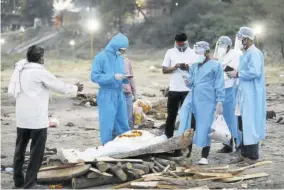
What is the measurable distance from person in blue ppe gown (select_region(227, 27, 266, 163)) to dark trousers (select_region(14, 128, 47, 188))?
3.29m

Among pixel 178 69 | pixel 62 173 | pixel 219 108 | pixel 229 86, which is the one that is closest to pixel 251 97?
pixel 219 108

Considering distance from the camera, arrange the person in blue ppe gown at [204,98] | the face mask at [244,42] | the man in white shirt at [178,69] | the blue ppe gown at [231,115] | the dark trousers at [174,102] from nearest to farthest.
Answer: the person in blue ppe gown at [204,98] < the face mask at [244,42] < the blue ppe gown at [231,115] < the man in white shirt at [178,69] < the dark trousers at [174,102]

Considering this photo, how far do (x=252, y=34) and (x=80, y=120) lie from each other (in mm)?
7710

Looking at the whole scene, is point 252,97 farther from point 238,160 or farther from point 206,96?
point 238,160

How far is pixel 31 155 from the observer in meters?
7.41

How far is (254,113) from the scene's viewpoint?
8.85m

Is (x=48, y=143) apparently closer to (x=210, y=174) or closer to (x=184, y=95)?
(x=184, y=95)

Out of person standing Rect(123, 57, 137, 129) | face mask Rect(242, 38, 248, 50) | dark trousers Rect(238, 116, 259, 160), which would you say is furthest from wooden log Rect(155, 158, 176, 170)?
face mask Rect(242, 38, 248, 50)

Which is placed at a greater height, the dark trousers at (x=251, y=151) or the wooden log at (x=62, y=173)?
the dark trousers at (x=251, y=151)

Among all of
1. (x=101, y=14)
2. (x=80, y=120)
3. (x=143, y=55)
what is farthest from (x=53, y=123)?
(x=101, y=14)

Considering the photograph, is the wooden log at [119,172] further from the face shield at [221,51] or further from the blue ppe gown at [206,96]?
the face shield at [221,51]

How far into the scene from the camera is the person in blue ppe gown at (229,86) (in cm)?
951

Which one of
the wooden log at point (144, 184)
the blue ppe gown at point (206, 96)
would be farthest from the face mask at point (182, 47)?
the wooden log at point (144, 184)

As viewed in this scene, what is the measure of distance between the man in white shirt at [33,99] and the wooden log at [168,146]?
1.18 m
